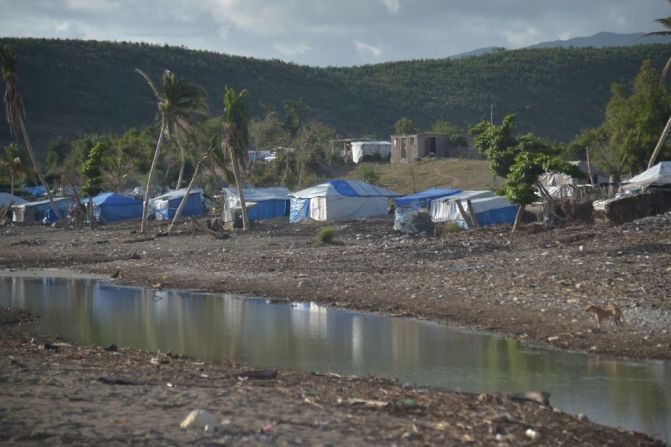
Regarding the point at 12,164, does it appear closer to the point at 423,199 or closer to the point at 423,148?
the point at 423,148

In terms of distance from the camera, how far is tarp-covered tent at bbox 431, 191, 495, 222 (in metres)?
38.8

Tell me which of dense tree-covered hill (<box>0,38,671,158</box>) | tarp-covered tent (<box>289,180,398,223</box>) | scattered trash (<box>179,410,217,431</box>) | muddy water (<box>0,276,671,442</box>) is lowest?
muddy water (<box>0,276,671,442</box>)

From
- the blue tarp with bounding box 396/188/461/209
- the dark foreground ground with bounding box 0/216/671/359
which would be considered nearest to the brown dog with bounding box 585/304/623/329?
the dark foreground ground with bounding box 0/216/671/359

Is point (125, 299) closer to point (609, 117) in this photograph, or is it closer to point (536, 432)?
point (536, 432)

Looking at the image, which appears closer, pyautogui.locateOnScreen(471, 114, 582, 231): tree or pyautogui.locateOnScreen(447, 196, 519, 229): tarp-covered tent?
pyautogui.locateOnScreen(471, 114, 582, 231): tree

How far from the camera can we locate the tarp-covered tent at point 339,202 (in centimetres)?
4550

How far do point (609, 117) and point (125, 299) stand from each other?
41.0 m

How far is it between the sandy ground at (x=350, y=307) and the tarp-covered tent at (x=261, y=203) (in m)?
9.66

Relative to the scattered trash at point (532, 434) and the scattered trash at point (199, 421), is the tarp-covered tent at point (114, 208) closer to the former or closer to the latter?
the scattered trash at point (199, 421)

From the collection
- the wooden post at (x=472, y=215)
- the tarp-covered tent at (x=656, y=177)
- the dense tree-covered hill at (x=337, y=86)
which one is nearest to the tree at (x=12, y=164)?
the dense tree-covered hill at (x=337, y=86)

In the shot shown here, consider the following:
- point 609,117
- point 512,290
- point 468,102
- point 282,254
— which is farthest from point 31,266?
point 468,102

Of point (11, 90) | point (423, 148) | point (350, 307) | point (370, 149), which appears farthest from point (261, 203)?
point (350, 307)

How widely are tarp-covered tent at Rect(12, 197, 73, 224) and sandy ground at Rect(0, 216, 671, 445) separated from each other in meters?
18.8

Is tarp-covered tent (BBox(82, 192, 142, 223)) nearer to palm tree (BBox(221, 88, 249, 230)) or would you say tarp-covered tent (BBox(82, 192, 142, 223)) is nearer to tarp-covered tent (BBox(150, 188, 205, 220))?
tarp-covered tent (BBox(150, 188, 205, 220))
